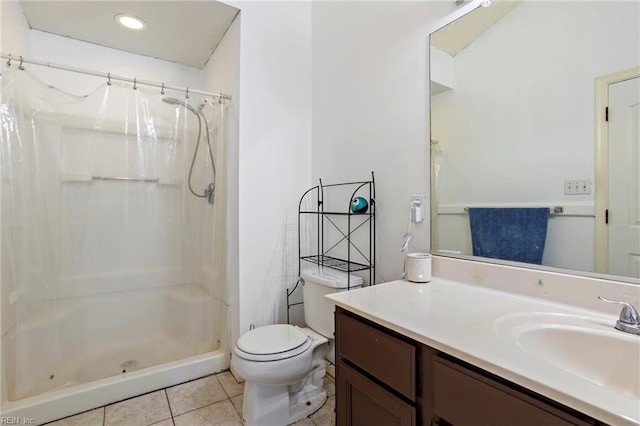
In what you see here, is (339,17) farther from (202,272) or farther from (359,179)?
(202,272)

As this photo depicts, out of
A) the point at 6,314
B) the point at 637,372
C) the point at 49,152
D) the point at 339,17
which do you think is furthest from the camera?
the point at 339,17

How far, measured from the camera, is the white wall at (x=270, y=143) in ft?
6.45

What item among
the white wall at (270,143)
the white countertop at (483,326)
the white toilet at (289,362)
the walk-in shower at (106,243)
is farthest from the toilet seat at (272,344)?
the walk-in shower at (106,243)

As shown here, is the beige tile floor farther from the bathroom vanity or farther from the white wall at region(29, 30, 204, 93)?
the white wall at region(29, 30, 204, 93)

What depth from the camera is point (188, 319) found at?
209cm

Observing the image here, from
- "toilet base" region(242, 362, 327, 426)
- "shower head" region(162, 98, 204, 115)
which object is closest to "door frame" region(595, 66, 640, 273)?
"toilet base" region(242, 362, 327, 426)

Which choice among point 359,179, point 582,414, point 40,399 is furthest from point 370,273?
point 40,399

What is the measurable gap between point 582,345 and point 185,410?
1.82 meters

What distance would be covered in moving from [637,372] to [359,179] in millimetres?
1372

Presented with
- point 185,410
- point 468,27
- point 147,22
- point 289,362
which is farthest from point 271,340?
point 147,22

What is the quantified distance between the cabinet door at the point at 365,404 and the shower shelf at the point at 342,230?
0.62 m

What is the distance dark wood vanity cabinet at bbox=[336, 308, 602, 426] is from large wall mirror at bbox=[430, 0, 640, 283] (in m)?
0.62

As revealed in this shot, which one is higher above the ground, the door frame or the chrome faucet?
the door frame

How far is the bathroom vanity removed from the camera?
0.59 metres
